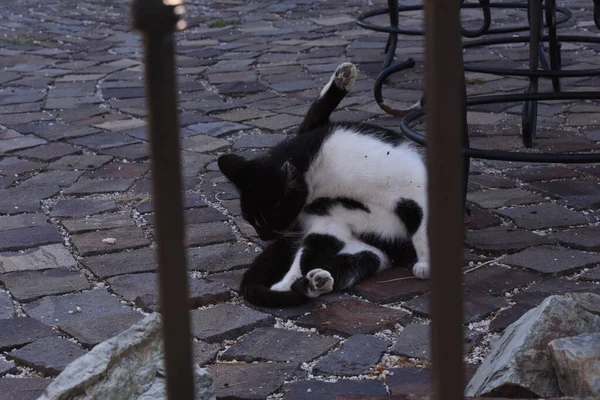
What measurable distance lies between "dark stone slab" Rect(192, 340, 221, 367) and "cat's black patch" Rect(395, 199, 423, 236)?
0.87 meters

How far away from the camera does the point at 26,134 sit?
5043 millimetres

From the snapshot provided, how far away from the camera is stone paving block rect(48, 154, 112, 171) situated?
14.7 feet

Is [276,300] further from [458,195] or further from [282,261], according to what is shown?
[458,195]

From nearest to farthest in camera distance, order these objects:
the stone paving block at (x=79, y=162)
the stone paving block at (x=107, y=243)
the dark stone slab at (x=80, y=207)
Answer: the stone paving block at (x=107, y=243) < the dark stone slab at (x=80, y=207) < the stone paving block at (x=79, y=162)

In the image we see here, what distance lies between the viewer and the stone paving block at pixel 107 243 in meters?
3.42

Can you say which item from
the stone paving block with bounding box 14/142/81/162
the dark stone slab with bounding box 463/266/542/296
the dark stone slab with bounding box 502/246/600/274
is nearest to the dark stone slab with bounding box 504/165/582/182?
the dark stone slab with bounding box 502/246/600/274

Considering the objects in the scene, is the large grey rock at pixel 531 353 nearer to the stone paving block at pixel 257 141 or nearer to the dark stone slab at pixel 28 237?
the dark stone slab at pixel 28 237

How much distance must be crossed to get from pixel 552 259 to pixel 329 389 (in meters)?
1.20

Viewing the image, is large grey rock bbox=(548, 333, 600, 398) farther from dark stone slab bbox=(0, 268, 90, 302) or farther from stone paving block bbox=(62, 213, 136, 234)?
stone paving block bbox=(62, 213, 136, 234)

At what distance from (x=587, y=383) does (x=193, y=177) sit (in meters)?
2.72

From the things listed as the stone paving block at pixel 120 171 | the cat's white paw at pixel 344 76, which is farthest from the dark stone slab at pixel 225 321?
the stone paving block at pixel 120 171

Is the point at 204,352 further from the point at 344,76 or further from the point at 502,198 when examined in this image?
the point at 502,198

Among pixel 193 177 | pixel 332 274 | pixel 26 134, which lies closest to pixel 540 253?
pixel 332 274

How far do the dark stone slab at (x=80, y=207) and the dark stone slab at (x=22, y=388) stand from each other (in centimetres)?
148
